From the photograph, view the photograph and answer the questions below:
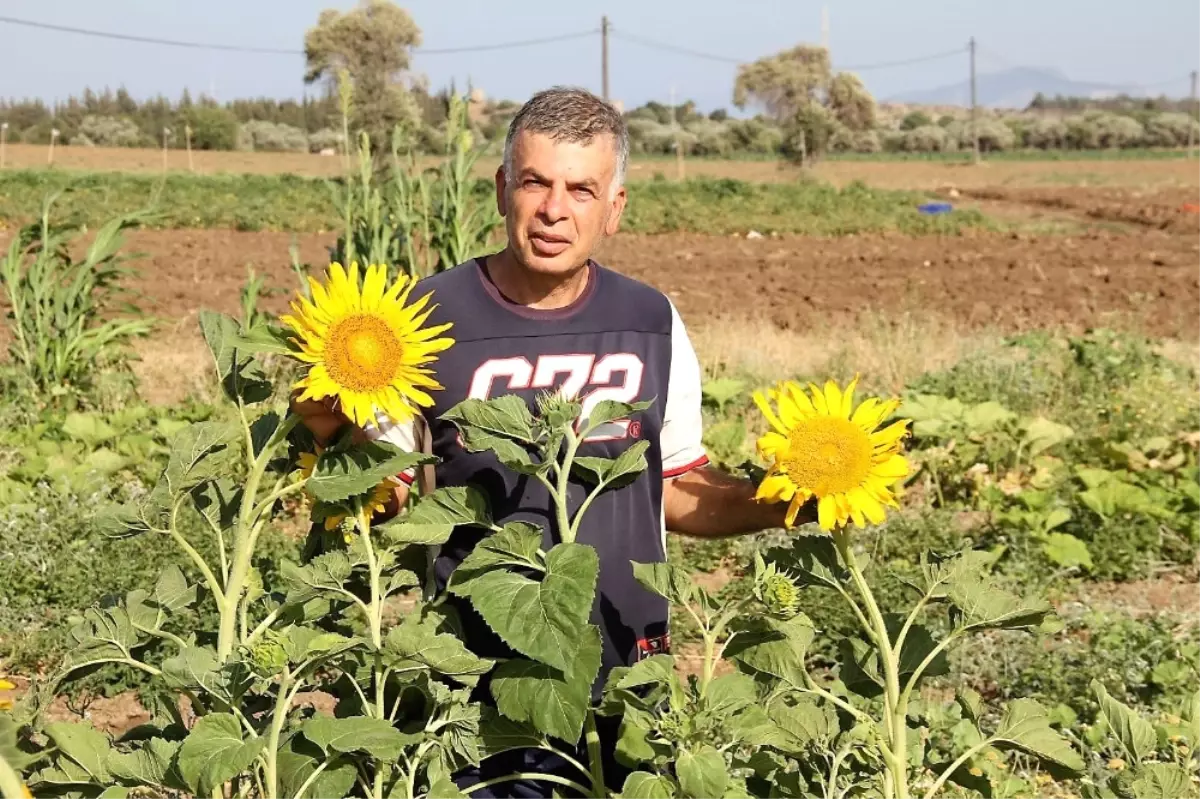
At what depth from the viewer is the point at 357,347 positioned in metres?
1.59

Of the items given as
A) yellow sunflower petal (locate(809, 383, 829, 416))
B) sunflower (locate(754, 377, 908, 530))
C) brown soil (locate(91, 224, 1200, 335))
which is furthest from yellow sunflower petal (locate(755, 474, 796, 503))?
brown soil (locate(91, 224, 1200, 335))

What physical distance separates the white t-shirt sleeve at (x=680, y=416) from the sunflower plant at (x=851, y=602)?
56 centimetres

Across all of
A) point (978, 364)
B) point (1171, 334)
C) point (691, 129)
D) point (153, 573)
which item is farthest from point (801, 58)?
point (153, 573)

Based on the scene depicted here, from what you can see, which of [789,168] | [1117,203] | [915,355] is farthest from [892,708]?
[789,168]

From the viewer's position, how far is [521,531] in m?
1.57

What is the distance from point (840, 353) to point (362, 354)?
7.46m

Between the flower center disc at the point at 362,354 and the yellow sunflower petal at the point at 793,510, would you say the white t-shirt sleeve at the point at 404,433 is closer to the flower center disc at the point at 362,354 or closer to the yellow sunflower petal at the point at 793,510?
the flower center disc at the point at 362,354

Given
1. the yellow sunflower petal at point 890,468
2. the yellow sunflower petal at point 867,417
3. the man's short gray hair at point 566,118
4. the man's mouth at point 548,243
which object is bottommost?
the yellow sunflower petal at point 890,468

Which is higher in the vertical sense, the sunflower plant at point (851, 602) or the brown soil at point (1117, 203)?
the brown soil at point (1117, 203)

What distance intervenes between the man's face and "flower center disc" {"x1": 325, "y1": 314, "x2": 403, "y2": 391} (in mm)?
543

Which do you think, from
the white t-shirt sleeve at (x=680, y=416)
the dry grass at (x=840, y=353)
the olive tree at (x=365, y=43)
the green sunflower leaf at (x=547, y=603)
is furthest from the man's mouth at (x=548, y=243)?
the olive tree at (x=365, y=43)

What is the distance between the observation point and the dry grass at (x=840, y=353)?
831cm

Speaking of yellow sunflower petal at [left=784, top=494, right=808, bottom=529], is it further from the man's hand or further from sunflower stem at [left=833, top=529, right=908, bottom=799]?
the man's hand

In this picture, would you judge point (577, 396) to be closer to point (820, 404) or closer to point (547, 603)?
point (820, 404)
